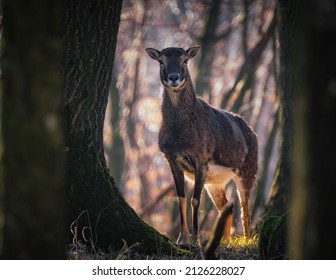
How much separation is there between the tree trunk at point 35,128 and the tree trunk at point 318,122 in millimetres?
1608

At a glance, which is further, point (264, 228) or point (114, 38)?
point (114, 38)

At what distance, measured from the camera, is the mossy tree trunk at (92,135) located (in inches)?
321

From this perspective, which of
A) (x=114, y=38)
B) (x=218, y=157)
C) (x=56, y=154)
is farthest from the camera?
(x=218, y=157)

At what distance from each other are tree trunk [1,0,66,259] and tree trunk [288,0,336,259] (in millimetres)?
1608

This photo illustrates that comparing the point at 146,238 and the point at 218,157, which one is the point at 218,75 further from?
the point at 146,238

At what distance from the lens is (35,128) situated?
14.8 ft

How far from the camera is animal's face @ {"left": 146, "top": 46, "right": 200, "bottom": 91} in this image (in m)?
10.9

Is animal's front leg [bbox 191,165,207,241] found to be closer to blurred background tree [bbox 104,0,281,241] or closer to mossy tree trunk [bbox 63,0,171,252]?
mossy tree trunk [bbox 63,0,171,252]

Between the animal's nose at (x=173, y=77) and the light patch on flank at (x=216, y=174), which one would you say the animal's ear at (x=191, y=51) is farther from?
the light patch on flank at (x=216, y=174)

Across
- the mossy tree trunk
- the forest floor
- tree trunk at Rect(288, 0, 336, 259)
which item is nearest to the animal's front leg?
the forest floor

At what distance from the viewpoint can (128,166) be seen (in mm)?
32500

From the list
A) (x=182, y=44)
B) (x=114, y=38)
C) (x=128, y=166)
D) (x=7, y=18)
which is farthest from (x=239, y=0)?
(x=7, y=18)

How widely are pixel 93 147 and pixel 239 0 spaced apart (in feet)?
55.9
